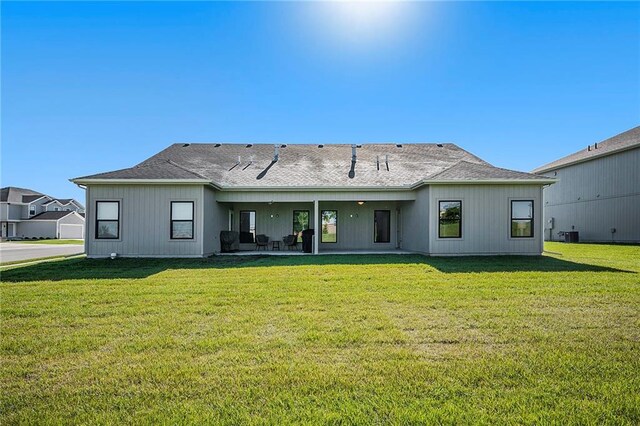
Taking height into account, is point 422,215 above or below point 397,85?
below

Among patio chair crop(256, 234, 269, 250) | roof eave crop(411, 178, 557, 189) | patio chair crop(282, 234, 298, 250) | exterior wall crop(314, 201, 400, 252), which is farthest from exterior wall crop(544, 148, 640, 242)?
patio chair crop(256, 234, 269, 250)

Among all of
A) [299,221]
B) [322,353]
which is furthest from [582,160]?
[322,353]

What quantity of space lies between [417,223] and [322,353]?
1100 centimetres

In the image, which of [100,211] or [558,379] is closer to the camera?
[558,379]

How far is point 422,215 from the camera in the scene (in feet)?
43.4

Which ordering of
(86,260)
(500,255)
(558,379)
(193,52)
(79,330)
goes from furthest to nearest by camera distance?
(193,52) < (500,255) < (86,260) < (79,330) < (558,379)

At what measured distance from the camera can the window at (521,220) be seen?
1270 cm

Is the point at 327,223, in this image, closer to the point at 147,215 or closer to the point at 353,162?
the point at 353,162

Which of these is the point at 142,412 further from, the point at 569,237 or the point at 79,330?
the point at 569,237

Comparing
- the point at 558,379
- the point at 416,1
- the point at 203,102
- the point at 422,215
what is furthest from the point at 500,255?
the point at 203,102

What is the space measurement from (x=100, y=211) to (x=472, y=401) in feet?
43.3

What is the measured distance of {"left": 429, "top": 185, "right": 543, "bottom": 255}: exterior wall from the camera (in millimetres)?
12500

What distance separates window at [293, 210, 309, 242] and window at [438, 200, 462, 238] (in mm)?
6133

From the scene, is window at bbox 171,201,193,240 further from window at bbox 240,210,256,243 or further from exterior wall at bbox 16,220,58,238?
exterior wall at bbox 16,220,58,238
